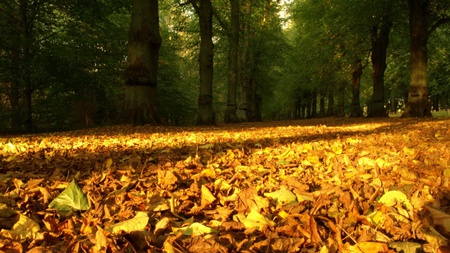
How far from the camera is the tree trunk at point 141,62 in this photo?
8320mm

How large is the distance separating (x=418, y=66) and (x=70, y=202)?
14947 millimetres

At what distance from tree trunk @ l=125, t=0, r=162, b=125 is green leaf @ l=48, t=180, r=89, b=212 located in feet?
22.3

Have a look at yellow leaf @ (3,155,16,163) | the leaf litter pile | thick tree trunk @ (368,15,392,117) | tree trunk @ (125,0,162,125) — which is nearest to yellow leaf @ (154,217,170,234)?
the leaf litter pile

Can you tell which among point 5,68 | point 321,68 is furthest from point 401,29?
point 5,68

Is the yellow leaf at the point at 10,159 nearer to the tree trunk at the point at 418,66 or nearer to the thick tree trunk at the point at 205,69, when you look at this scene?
the thick tree trunk at the point at 205,69

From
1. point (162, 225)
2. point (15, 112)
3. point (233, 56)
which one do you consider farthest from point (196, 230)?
point (233, 56)

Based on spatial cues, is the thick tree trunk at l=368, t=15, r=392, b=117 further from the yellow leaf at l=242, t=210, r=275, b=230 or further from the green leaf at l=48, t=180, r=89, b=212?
the green leaf at l=48, t=180, r=89, b=212

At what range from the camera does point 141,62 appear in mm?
8312

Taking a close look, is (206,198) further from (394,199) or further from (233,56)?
(233,56)

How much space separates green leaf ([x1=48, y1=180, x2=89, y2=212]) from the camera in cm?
158

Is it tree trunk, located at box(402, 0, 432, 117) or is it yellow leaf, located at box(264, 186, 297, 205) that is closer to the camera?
yellow leaf, located at box(264, 186, 297, 205)

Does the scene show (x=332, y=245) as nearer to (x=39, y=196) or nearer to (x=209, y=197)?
(x=209, y=197)

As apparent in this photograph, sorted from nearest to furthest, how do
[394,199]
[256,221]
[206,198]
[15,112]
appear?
[256,221] → [394,199] → [206,198] → [15,112]

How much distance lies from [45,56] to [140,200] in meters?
11.2
